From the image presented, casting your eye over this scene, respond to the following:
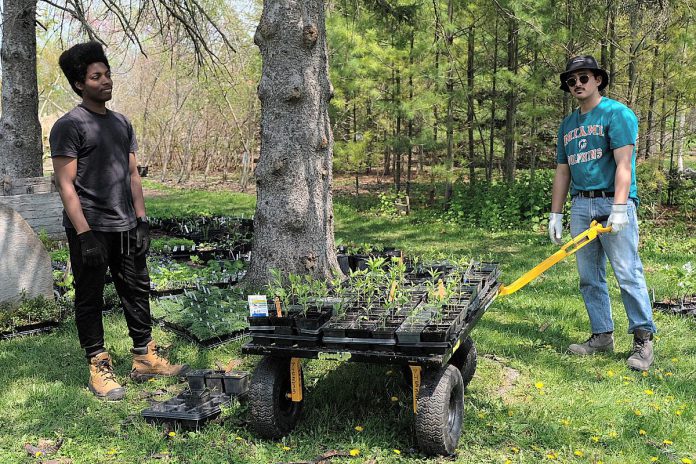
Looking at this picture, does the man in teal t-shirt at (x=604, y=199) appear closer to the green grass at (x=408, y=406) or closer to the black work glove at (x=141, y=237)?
the green grass at (x=408, y=406)

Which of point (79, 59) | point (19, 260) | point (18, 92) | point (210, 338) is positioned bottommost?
point (210, 338)

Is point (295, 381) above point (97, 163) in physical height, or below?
below

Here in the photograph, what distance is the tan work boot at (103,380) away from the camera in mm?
3908

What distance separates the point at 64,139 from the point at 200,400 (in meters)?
1.70

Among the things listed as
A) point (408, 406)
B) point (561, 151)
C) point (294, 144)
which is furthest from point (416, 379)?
point (294, 144)

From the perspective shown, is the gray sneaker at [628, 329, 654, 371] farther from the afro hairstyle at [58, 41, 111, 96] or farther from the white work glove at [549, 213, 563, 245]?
the afro hairstyle at [58, 41, 111, 96]

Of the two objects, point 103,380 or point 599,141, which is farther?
point 599,141

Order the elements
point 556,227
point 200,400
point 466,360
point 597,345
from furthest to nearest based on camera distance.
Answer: point 556,227 < point 597,345 < point 466,360 < point 200,400

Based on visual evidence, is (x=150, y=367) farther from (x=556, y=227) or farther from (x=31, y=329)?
(x=556, y=227)

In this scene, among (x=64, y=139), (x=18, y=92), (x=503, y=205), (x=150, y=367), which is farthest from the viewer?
(x=503, y=205)

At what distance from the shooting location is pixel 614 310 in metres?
5.58

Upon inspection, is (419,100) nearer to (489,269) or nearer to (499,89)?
(499,89)

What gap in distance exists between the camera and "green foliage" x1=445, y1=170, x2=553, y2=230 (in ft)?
33.4

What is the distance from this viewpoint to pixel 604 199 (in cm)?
438
